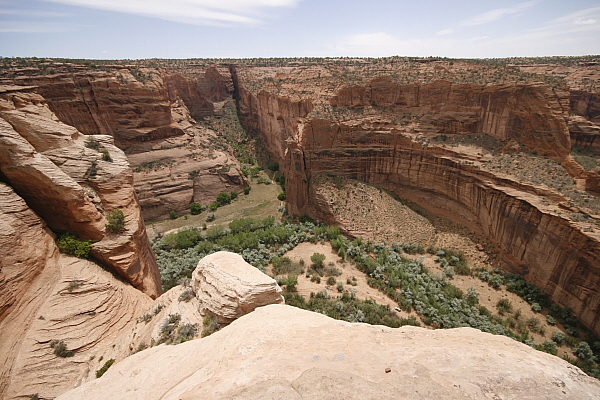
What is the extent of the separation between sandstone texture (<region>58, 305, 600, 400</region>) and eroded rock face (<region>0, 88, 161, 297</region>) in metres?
6.40

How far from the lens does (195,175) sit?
37219 mm

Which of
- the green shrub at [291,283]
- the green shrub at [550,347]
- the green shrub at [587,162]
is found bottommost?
the green shrub at [550,347]

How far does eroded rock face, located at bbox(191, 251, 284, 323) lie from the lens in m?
8.58

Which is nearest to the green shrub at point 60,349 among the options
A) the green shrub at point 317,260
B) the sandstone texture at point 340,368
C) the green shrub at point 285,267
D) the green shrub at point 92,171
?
the sandstone texture at point 340,368

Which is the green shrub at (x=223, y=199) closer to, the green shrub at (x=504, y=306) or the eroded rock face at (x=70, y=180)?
the eroded rock face at (x=70, y=180)

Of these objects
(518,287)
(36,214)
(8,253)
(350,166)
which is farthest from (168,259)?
(518,287)

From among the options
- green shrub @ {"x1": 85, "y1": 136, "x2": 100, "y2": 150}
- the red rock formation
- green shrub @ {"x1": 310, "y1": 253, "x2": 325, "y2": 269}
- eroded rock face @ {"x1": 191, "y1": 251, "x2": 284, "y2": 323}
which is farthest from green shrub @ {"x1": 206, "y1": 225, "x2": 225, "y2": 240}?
the red rock formation

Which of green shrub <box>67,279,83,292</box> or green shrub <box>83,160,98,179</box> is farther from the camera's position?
green shrub <box>83,160,98,179</box>

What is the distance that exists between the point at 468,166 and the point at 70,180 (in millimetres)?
26509

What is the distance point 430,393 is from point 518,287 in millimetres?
19545

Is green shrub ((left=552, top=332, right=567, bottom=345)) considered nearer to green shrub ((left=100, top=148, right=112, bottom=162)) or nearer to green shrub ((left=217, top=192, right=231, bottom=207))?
green shrub ((left=100, top=148, right=112, bottom=162))

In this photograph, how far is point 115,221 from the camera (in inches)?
479

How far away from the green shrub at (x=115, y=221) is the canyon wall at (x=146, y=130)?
23.0 m

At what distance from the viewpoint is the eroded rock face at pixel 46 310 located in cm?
823
